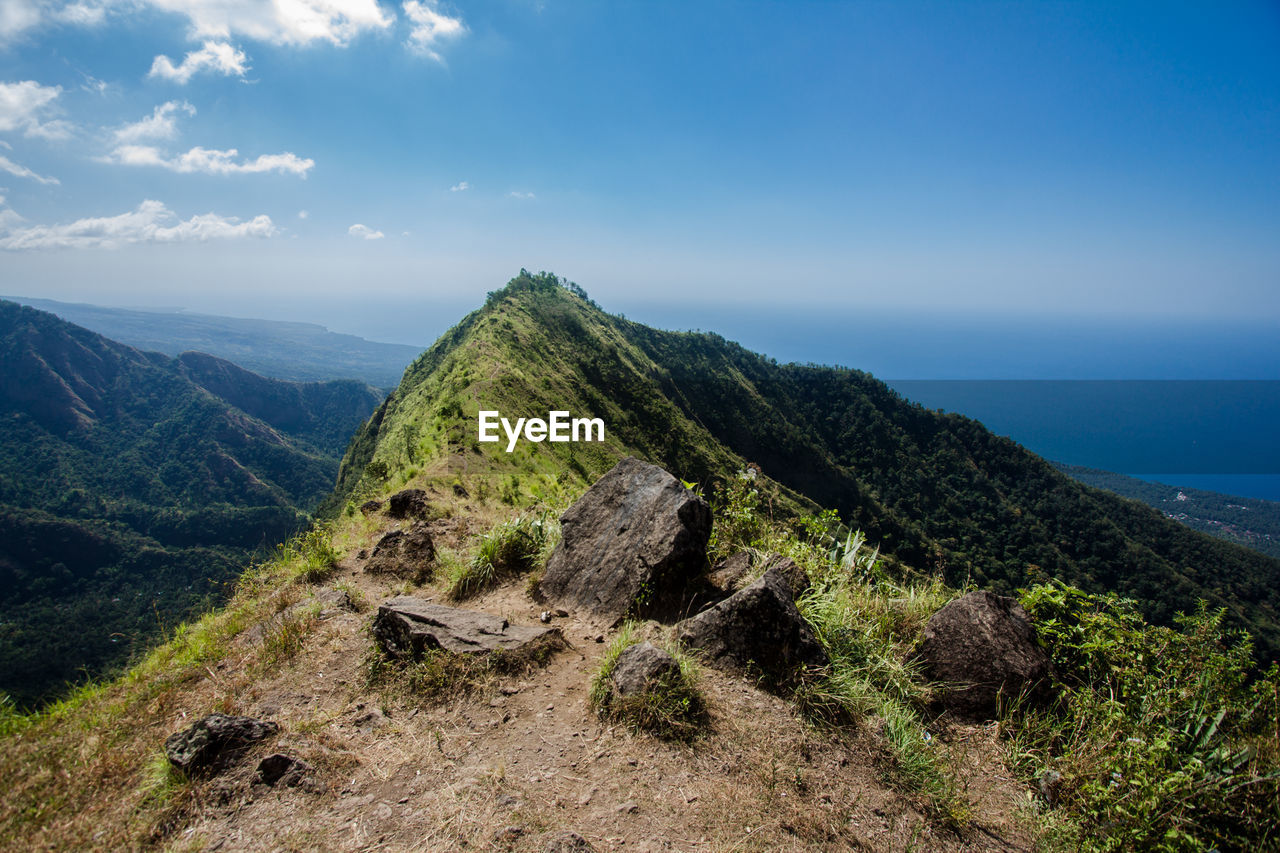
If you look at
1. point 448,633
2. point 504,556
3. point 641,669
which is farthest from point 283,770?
point 504,556

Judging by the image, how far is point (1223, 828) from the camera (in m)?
3.34

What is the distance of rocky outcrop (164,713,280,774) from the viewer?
372 centimetres

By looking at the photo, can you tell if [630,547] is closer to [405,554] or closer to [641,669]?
[641,669]

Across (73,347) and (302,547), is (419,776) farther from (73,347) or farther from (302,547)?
(73,347)

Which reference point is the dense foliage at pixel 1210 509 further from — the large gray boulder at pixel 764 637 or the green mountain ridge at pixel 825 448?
the large gray boulder at pixel 764 637

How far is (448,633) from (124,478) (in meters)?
157

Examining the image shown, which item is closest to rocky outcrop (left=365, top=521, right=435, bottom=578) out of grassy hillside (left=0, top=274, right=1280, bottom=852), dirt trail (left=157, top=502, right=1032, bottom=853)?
grassy hillside (left=0, top=274, right=1280, bottom=852)

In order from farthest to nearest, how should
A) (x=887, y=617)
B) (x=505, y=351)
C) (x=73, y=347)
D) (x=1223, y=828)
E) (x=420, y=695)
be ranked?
(x=73, y=347), (x=505, y=351), (x=887, y=617), (x=420, y=695), (x=1223, y=828)

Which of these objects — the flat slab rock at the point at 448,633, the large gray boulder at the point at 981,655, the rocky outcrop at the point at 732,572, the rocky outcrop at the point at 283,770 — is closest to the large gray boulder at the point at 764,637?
the rocky outcrop at the point at 732,572

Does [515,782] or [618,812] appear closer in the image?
[618,812]

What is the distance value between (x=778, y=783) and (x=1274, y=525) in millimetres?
210376

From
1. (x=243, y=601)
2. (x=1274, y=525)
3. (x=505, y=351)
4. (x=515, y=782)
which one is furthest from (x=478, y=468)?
(x=1274, y=525)

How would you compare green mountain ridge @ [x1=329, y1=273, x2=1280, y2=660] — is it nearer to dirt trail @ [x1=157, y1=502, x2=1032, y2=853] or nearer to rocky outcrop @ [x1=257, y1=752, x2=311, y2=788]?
dirt trail @ [x1=157, y1=502, x2=1032, y2=853]

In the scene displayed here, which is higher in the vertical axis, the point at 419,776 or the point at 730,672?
the point at 730,672
